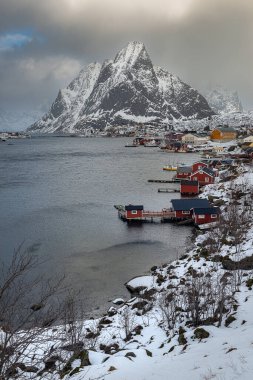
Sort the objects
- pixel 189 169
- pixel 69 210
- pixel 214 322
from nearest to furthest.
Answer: pixel 214 322, pixel 69 210, pixel 189 169

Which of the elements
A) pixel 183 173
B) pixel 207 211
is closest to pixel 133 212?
pixel 207 211

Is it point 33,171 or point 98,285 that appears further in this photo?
point 33,171

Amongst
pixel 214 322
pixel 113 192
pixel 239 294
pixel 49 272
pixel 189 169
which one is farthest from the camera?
pixel 189 169

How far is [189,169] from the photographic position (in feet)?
210

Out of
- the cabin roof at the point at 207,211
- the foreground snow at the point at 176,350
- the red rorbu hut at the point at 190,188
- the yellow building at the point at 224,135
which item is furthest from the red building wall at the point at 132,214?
the yellow building at the point at 224,135

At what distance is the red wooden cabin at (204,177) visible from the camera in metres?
55.9

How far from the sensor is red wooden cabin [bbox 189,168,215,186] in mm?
55906

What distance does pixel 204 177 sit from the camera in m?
56.2

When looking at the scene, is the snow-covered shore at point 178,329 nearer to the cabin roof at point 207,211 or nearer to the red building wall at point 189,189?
the cabin roof at point 207,211

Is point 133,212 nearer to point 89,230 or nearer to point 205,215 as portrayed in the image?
point 89,230

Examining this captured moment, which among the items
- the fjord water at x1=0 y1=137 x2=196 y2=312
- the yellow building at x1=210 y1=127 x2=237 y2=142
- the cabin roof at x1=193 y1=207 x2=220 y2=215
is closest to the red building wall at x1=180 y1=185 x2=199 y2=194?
the fjord water at x1=0 y1=137 x2=196 y2=312

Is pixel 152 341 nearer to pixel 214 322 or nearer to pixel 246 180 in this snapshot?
pixel 214 322

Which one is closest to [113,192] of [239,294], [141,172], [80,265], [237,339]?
[141,172]

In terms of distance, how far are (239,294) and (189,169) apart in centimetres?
4827
